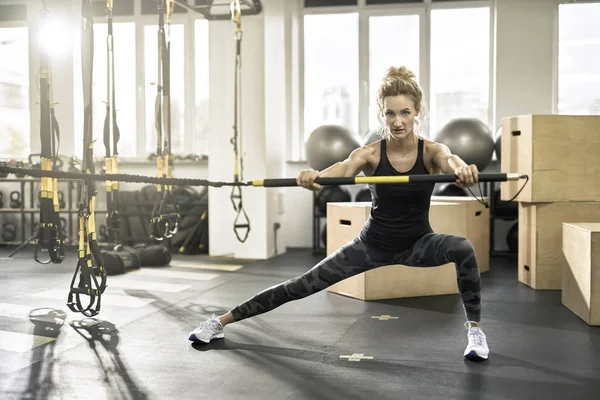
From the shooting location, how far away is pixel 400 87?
2607 mm

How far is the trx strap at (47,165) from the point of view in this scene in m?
3.24

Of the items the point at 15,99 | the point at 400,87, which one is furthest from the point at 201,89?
the point at 400,87

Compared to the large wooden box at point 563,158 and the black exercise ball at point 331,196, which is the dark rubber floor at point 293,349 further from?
the black exercise ball at point 331,196

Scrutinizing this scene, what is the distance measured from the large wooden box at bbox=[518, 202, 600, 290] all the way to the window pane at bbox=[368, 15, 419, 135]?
2968 millimetres

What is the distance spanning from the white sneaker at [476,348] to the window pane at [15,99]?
6642 mm

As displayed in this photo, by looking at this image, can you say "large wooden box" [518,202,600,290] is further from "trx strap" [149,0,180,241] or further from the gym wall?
"trx strap" [149,0,180,241]

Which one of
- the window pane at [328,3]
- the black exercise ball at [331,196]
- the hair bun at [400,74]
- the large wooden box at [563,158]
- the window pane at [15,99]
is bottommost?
the black exercise ball at [331,196]

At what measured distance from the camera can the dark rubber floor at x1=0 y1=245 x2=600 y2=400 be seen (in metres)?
2.32

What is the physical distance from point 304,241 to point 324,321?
360cm

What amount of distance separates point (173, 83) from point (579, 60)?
4.43 meters

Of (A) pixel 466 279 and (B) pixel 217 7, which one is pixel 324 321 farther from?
(B) pixel 217 7

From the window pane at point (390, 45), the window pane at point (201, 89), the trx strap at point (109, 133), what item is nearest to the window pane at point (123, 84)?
the window pane at point (201, 89)

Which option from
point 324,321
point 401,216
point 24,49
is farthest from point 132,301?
point 24,49

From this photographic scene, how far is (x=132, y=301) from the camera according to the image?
4.07 meters
